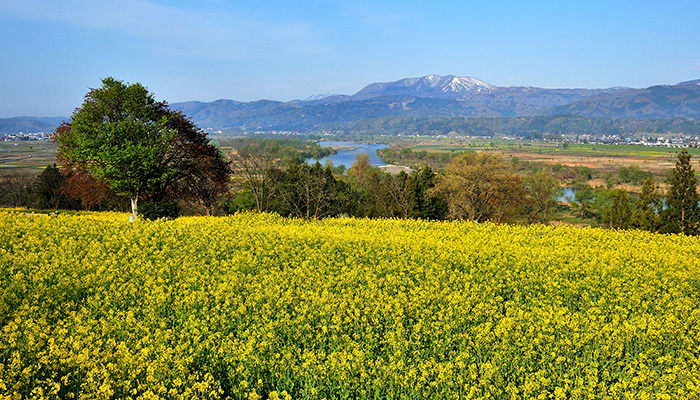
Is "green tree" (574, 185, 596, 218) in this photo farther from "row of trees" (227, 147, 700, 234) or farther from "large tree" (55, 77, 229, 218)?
"large tree" (55, 77, 229, 218)

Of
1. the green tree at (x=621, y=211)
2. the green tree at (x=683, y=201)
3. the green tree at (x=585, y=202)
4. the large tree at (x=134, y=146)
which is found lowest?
the green tree at (x=585, y=202)

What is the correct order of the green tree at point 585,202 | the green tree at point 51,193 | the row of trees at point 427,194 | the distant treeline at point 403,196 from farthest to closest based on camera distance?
1. the green tree at point 585,202
2. the green tree at point 51,193
3. the row of trees at point 427,194
4. the distant treeline at point 403,196

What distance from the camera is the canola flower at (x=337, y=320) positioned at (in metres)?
7.12

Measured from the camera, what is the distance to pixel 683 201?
31.8 metres

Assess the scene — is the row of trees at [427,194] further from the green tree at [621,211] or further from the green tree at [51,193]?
the green tree at [51,193]

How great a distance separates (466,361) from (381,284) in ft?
14.7

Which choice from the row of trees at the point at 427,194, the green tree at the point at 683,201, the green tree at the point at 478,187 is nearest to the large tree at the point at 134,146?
the row of trees at the point at 427,194

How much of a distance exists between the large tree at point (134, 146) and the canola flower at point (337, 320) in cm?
1136

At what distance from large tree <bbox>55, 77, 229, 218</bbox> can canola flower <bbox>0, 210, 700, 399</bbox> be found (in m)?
11.4

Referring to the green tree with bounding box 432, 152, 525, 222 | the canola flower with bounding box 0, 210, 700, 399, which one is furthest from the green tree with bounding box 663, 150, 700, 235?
the canola flower with bounding box 0, 210, 700, 399

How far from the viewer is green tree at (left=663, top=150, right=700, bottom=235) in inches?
1240

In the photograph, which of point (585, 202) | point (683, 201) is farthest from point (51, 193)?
point (585, 202)

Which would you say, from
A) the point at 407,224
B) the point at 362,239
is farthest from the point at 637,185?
the point at 362,239

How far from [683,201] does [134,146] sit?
38.2 m
